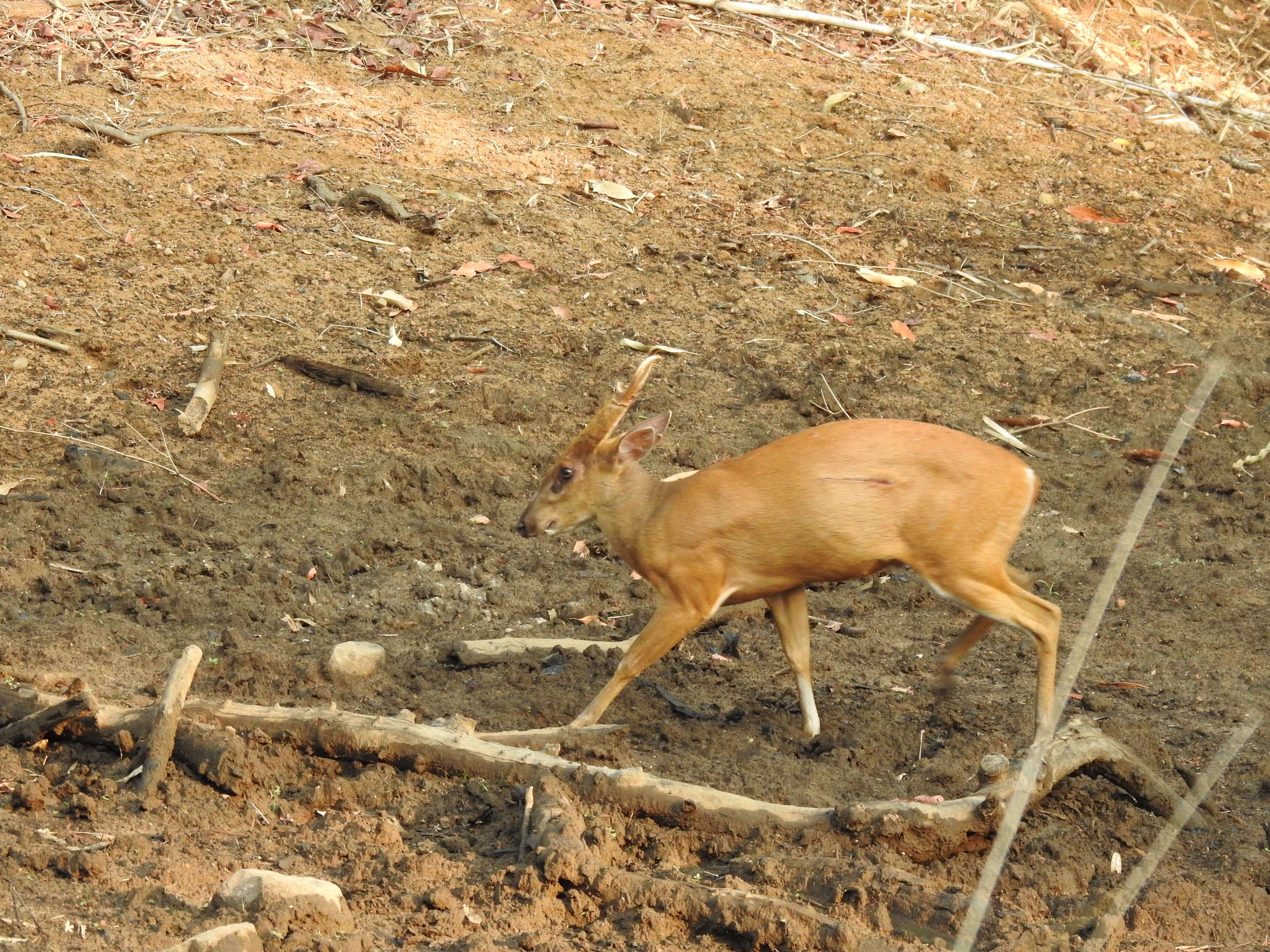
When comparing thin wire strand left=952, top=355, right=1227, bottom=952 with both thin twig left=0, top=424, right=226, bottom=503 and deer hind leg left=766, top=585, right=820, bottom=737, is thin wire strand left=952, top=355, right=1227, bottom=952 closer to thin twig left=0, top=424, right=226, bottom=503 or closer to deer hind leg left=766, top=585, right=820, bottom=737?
deer hind leg left=766, top=585, right=820, bottom=737

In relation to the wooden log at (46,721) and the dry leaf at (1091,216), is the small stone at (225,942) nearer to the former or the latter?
the wooden log at (46,721)

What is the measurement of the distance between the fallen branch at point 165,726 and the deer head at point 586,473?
1.86 metres

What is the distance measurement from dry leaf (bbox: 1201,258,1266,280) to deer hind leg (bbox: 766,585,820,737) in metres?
6.71

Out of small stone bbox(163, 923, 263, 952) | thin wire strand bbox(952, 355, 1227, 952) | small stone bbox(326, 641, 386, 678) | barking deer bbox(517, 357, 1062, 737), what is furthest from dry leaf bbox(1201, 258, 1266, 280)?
small stone bbox(163, 923, 263, 952)

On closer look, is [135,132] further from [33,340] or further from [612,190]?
[612,190]

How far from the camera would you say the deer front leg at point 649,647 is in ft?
18.9

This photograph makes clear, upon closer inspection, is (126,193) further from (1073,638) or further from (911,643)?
(1073,638)

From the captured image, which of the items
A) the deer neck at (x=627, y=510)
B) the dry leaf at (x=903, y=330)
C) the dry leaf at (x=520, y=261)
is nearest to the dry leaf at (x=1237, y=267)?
the dry leaf at (x=903, y=330)

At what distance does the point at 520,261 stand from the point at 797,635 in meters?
4.97

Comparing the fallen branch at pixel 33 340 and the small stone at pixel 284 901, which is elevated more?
the small stone at pixel 284 901

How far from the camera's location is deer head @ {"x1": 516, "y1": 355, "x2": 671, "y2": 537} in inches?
247

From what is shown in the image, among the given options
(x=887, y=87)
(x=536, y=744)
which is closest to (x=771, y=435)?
(x=536, y=744)

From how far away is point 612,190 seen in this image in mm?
11352

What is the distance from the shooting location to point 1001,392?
9.73m
